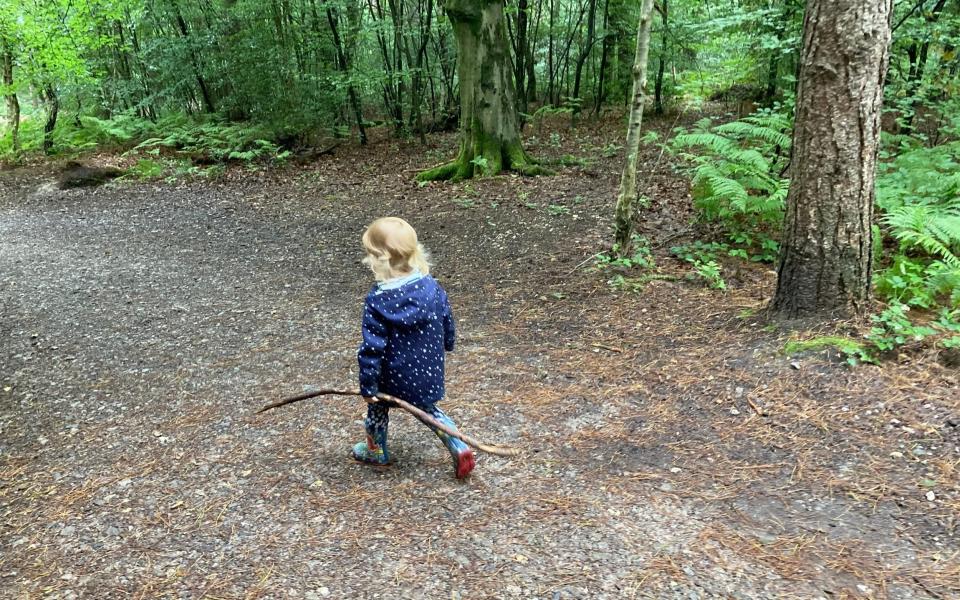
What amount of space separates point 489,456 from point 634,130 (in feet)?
12.2

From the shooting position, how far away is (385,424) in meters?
3.32

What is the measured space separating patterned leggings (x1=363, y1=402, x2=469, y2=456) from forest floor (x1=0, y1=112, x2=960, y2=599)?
8.8 inches

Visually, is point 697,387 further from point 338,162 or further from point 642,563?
point 338,162

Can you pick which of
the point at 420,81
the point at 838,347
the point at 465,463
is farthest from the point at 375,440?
the point at 420,81

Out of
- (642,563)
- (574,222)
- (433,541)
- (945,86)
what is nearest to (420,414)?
(433,541)

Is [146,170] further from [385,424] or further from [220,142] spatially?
[385,424]

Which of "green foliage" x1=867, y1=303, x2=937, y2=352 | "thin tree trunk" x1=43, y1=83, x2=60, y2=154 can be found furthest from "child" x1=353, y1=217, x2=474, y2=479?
"thin tree trunk" x1=43, y1=83, x2=60, y2=154

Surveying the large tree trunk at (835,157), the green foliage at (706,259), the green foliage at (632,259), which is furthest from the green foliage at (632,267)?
the large tree trunk at (835,157)

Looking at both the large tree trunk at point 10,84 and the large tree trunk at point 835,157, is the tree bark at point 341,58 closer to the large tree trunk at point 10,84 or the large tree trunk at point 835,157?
the large tree trunk at point 10,84

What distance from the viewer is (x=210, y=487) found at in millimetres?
3295

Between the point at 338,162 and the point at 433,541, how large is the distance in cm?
1164

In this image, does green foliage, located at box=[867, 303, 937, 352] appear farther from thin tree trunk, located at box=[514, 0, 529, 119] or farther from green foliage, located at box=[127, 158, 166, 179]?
green foliage, located at box=[127, 158, 166, 179]

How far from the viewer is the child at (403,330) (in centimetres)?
293

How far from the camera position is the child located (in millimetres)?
2934
